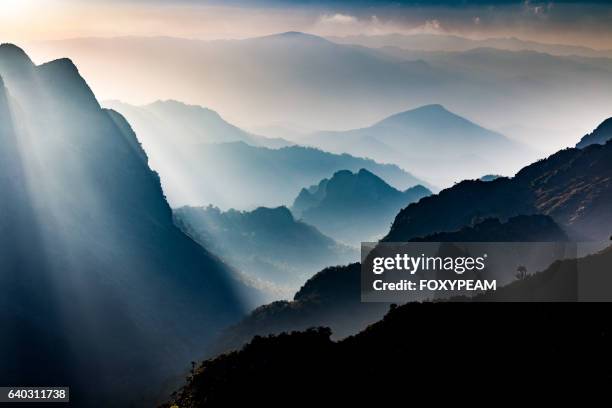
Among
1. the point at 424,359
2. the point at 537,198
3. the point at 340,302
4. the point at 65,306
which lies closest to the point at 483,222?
the point at 340,302

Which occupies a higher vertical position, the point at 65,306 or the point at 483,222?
the point at 483,222

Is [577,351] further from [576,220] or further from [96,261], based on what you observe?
[96,261]

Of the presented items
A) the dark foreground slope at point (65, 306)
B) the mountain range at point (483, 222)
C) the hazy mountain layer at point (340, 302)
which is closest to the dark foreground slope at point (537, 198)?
the mountain range at point (483, 222)

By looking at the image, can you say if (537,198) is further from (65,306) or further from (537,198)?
(65,306)

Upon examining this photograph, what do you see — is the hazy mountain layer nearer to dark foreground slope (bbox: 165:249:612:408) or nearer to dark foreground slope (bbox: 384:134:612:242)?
dark foreground slope (bbox: 384:134:612:242)

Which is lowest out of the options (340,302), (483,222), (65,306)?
(340,302)

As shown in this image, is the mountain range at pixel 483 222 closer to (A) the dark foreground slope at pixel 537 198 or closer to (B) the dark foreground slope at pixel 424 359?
(A) the dark foreground slope at pixel 537 198

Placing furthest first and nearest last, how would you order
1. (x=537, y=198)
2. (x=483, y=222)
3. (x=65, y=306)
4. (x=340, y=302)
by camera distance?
(x=537, y=198) → (x=65, y=306) → (x=340, y=302) → (x=483, y=222)

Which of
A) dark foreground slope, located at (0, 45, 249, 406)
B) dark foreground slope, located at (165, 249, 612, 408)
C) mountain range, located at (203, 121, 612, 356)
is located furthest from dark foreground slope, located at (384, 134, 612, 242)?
dark foreground slope, located at (165, 249, 612, 408)
